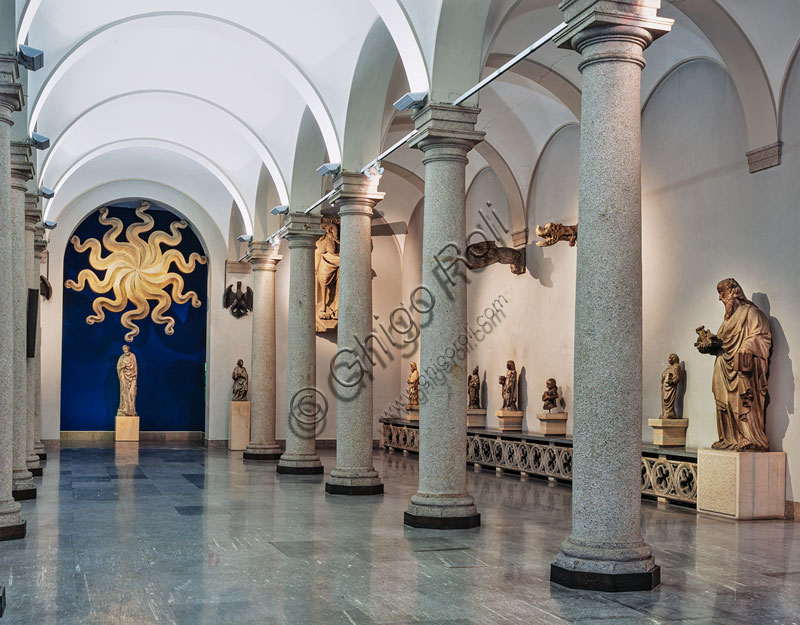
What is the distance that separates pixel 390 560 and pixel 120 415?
17.9 meters

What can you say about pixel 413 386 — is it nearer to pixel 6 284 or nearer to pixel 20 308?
pixel 20 308

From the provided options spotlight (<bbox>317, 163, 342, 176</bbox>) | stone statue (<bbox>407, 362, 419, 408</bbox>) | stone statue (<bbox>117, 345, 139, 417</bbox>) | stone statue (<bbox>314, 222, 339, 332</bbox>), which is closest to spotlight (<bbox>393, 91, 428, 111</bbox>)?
spotlight (<bbox>317, 163, 342, 176</bbox>)

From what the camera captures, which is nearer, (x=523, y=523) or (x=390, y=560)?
(x=390, y=560)

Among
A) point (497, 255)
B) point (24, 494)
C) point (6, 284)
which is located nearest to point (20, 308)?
point (24, 494)

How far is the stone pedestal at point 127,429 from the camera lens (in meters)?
24.4

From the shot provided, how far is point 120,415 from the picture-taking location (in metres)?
Answer: 24.5

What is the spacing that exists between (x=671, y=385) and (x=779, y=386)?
1994 mm

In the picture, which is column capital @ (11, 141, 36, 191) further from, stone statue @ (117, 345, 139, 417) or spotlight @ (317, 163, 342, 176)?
stone statue @ (117, 345, 139, 417)

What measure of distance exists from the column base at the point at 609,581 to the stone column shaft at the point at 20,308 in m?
7.40

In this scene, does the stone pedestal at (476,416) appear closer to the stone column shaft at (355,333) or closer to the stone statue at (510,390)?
the stone statue at (510,390)

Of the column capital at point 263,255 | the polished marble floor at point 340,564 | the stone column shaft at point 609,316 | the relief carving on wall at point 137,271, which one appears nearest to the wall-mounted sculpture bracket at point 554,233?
the polished marble floor at point 340,564

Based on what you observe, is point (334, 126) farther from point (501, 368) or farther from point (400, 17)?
point (501, 368)

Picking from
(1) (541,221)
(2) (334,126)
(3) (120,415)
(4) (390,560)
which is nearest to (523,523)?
(4) (390,560)

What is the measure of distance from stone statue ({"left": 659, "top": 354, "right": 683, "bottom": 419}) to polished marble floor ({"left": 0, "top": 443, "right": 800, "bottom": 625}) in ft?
5.24
